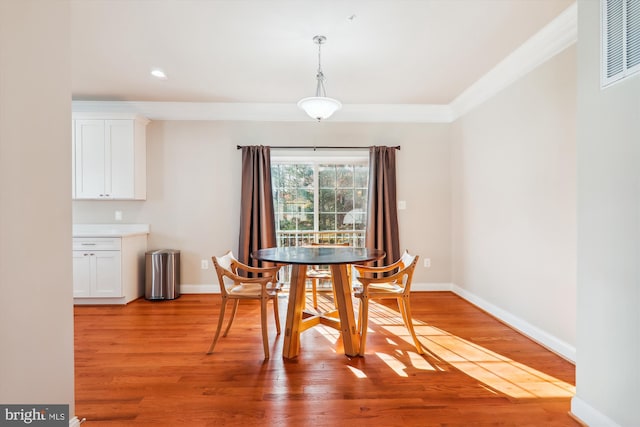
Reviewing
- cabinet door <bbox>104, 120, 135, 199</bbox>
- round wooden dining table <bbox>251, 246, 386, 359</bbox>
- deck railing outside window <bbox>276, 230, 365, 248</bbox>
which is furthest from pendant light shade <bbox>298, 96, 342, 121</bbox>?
cabinet door <bbox>104, 120, 135, 199</bbox>

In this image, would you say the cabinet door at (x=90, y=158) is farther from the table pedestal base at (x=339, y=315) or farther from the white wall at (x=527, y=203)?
the white wall at (x=527, y=203)

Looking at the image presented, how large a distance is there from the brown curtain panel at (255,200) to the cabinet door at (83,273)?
1715mm

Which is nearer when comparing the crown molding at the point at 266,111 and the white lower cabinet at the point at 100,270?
the white lower cabinet at the point at 100,270

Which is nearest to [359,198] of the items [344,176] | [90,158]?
[344,176]

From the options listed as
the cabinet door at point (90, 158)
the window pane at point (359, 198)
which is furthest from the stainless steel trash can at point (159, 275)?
the window pane at point (359, 198)

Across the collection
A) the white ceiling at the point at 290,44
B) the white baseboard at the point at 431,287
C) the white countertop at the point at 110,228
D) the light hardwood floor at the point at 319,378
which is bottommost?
the light hardwood floor at the point at 319,378

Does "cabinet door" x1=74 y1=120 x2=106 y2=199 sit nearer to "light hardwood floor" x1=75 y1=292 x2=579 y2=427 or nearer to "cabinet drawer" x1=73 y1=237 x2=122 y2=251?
"cabinet drawer" x1=73 y1=237 x2=122 y2=251

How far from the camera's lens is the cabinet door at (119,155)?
13.4 ft

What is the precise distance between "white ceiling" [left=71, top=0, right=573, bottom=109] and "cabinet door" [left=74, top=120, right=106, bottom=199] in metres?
0.39

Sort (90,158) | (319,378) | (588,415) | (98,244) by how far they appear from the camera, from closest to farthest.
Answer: (588,415) < (319,378) < (98,244) < (90,158)

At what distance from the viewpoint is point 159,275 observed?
4105 mm

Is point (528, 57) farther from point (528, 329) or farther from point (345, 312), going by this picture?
point (345, 312)

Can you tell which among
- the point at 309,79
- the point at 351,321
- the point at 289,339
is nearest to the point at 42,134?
the point at 289,339

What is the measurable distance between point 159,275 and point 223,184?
4.63 ft
